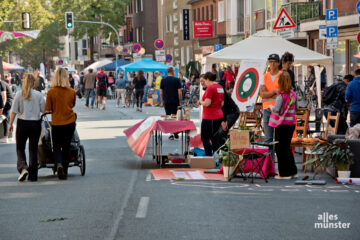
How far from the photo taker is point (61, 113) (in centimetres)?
1292

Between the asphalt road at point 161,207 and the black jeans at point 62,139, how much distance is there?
1.38ft

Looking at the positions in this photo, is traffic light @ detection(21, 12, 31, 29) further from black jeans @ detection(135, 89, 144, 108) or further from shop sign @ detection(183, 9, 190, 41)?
shop sign @ detection(183, 9, 190, 41)

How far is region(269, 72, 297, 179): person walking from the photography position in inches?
509

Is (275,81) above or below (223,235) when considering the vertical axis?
above

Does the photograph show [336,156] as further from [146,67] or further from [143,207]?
[146,67]

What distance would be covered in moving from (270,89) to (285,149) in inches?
65.9

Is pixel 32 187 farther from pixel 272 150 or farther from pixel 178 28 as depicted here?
pixel 178 28

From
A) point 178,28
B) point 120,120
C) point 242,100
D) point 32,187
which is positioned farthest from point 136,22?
point 32,187

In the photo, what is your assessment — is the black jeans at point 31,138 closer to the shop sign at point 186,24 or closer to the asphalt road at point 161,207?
the asphalt road at point 161,207

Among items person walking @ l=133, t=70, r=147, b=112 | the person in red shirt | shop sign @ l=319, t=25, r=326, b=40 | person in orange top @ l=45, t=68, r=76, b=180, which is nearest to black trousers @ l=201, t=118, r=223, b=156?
the person in red shirt

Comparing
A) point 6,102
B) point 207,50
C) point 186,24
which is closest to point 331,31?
point 6,102

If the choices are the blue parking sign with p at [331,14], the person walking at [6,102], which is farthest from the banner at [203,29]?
the person walking at [6,102]

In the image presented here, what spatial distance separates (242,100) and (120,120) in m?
11.9

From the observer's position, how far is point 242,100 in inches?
735
